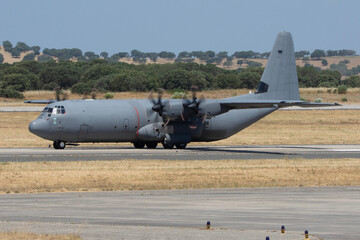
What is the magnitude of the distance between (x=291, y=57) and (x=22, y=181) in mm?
28710

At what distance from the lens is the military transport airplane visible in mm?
44594

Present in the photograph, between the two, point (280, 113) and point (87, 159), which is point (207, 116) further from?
point (280, 113)

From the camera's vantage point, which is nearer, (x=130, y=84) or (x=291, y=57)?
(x=291, y=57)

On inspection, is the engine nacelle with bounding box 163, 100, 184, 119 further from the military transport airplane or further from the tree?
the tree

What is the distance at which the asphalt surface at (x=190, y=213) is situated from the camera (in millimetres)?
17344

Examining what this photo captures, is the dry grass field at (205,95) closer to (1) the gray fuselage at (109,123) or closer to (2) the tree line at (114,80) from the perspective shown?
(2) the tree line at (114,80)

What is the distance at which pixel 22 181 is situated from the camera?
98.8ft

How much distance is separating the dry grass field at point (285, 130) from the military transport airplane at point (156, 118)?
22.0 ft

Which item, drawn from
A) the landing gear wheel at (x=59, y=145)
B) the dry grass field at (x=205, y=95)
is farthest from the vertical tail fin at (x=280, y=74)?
the dry grass field at (x=205, y=95)

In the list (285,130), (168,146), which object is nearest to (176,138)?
Answer: (168,146)

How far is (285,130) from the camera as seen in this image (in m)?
71.1

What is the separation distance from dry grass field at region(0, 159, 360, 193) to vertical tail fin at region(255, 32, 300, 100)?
47.0ft

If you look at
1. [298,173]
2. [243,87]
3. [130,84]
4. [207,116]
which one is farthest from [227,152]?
[243,87]

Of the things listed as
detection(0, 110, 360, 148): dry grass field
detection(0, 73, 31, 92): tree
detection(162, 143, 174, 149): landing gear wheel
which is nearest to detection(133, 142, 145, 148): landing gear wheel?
detection(162, 143, 174, 149): landing gear wheel
